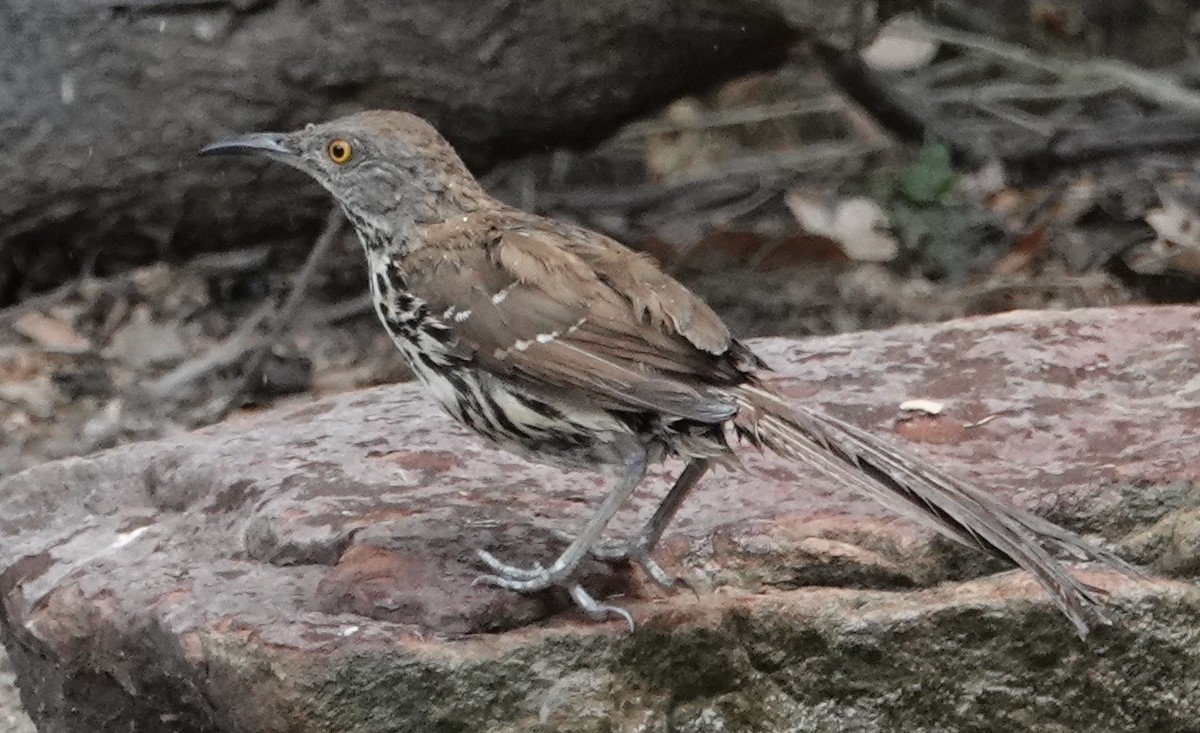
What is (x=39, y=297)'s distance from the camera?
6.25 metres

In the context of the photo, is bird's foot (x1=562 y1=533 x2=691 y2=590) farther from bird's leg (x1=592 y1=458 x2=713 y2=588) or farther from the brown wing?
the brown wing

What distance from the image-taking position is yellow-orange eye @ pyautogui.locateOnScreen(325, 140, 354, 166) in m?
3.56

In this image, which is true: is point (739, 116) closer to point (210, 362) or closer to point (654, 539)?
point (210, 362)

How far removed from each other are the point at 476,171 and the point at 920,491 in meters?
3.67

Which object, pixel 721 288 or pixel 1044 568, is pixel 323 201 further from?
pixel 1044 568

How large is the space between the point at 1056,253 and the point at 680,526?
369 cm

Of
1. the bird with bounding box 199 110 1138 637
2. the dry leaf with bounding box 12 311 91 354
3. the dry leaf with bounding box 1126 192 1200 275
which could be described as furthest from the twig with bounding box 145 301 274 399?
the dry leaf with bounding box 1126 192 1200 275

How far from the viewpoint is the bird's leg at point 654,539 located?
3.36 m

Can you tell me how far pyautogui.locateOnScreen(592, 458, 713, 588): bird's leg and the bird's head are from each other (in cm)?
73

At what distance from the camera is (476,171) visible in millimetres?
6359

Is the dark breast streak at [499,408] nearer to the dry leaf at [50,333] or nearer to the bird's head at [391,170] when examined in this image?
the bird's head at [391,170]

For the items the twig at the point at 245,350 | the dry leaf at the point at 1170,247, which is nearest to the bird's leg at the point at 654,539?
the twig at the point at 245,350

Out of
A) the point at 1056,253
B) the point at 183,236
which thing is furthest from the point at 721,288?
the point at 183,236

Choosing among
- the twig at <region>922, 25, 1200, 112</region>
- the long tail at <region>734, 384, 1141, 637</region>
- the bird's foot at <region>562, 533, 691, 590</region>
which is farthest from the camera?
the twig at <region>922, 25, 1200, 112</region>
